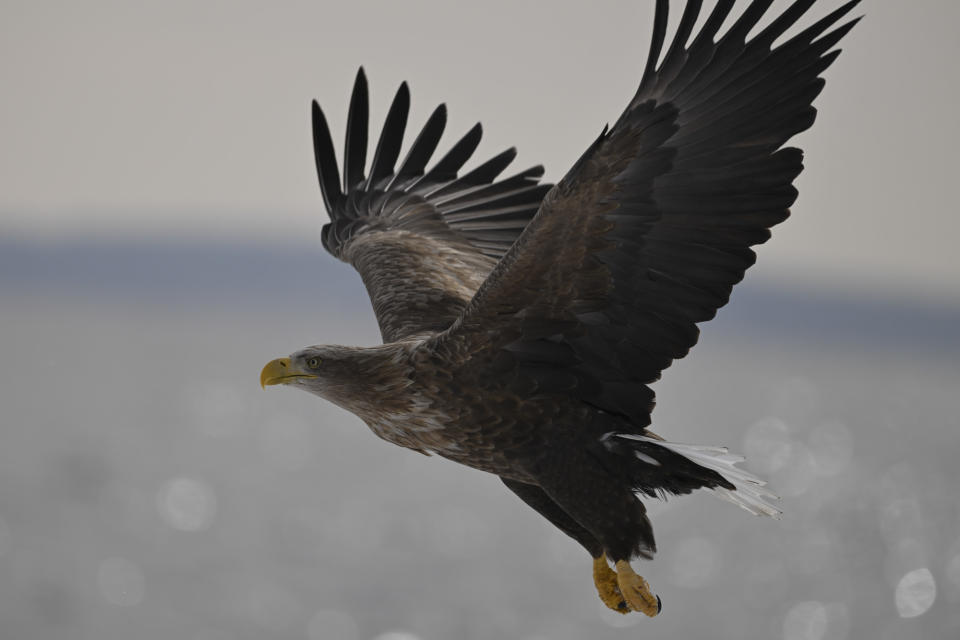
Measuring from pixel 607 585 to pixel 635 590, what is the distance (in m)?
0.31

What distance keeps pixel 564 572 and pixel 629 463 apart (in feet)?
99.9

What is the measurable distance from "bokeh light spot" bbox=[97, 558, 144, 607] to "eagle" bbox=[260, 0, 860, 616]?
104 ft

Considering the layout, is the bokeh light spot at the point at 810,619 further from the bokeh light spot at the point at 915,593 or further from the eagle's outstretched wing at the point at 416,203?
the eagle's outstretched wing at the point at 416,203

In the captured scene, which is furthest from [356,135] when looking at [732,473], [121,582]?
[121,582]

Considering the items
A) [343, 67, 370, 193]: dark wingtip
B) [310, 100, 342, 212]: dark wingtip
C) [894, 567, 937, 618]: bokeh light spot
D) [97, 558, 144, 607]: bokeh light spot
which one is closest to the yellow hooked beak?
[343, 67, 370, 193]: dark wingtip

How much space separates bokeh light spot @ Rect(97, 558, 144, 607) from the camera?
112ft

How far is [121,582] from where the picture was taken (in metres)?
35.6

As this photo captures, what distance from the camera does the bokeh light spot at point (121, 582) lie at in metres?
Answer: 34.2

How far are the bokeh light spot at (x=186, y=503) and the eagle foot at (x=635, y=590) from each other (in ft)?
120

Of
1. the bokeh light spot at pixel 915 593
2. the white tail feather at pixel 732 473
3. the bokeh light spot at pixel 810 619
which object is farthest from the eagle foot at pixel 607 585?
the bokeh light spot at pixel 915 593

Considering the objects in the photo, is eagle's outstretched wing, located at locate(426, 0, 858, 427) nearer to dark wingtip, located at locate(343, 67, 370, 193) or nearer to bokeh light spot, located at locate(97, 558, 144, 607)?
dark wingtip, located at locate(343, 67, 370, 193)

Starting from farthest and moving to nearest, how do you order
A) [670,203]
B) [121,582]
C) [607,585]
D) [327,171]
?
[121,582] < [327,171] < [607,585] < [670,203]

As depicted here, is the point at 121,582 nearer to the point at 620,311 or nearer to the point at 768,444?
the point at 768,444

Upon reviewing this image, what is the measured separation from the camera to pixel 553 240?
3.88 m
